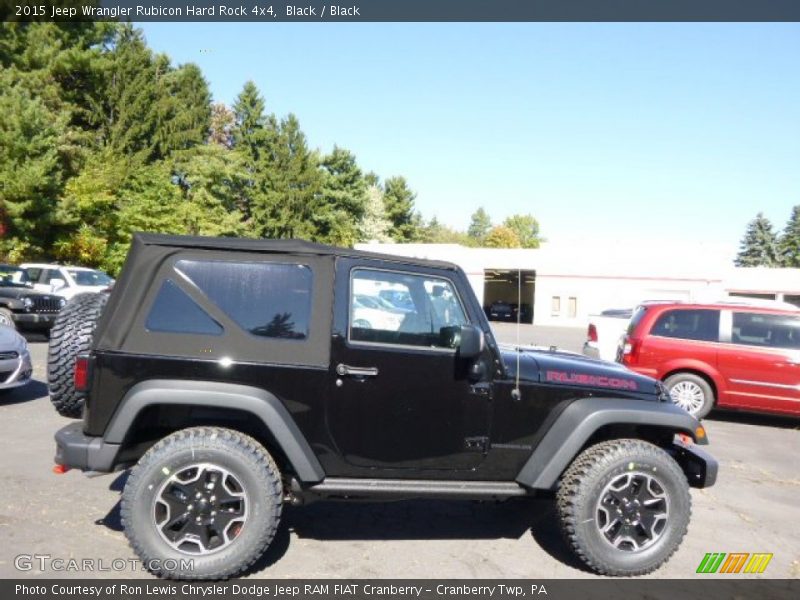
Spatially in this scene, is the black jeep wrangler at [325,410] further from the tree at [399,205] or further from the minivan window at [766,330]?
the tree at [399,205]

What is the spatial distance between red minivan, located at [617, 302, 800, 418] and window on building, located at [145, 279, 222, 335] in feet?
23.0

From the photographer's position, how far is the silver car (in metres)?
7.61

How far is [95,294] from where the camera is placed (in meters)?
4.28

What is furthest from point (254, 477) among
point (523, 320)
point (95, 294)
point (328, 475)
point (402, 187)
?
point (402, 187)

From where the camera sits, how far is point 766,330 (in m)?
8.98

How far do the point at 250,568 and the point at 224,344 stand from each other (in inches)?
53.0

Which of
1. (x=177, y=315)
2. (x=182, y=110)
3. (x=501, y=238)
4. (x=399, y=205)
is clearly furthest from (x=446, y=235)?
(x=177, y=315)

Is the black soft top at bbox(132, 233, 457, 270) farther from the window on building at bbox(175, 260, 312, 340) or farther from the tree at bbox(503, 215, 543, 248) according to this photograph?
the tree at bbox(503, 215, 543, 248)

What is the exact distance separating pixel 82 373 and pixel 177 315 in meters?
0.60

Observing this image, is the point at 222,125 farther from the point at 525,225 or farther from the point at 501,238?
the point at 525,225

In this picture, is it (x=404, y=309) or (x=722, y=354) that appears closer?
(x=404, y=309)

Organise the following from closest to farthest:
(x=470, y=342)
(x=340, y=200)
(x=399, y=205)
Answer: (x=470, y=342)
(x=340, y=200)
(x=399, y=205)

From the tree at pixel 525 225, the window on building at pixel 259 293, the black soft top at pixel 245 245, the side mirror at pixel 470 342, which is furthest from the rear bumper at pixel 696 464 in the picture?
the tree at pixel 525 225
